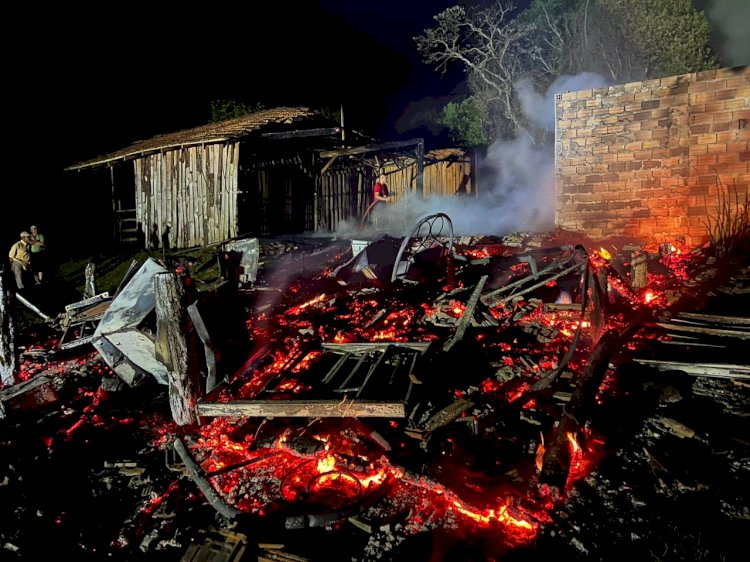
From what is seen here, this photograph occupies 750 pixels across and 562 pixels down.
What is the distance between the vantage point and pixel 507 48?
2631 centimetres

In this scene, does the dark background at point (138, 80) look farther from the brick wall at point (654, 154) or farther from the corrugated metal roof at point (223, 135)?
the brick wall at point (654, 154)

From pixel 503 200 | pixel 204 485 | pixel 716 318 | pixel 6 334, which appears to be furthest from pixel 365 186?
pixel 204 485

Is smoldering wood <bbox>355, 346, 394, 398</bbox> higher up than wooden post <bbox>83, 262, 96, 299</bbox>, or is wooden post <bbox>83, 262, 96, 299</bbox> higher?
wooden post <bbox>83, 262, 96, 299</bbox>

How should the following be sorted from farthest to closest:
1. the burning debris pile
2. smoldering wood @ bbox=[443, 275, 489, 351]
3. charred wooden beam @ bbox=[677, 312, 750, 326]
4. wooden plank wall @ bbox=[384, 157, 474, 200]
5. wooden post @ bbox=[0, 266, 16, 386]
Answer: wooden plank wall @ bbox=[384, 157, 474, 200], wooden post @ bbox=[0, 266, 16, 386], smoldering wood @ bbox=[443, 275, 489, 351], charred wooden beam @ bbox=[677, 312, 750, 326], the burning debris pile

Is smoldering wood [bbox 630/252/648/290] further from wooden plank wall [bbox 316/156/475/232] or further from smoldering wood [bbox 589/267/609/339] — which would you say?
wooden plank wall [bbox 316/156/475/232]

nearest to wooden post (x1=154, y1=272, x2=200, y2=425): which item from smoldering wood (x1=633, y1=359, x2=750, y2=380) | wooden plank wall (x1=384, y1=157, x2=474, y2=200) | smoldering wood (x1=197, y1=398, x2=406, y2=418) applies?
smoldering wood (x1=197, y1=398, x2=406, y2=418)

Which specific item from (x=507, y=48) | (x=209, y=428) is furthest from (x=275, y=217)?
(x=507, y=48)

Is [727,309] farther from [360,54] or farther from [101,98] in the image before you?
[360,54]

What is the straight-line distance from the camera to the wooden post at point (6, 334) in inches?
259

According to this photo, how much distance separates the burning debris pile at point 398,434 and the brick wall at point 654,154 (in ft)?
7.80

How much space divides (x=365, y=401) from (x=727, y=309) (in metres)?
5.91

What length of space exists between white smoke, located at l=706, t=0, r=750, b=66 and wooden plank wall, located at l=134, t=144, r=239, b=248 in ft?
88.8

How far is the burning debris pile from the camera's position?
3531 mm

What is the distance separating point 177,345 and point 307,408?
1612 mm
